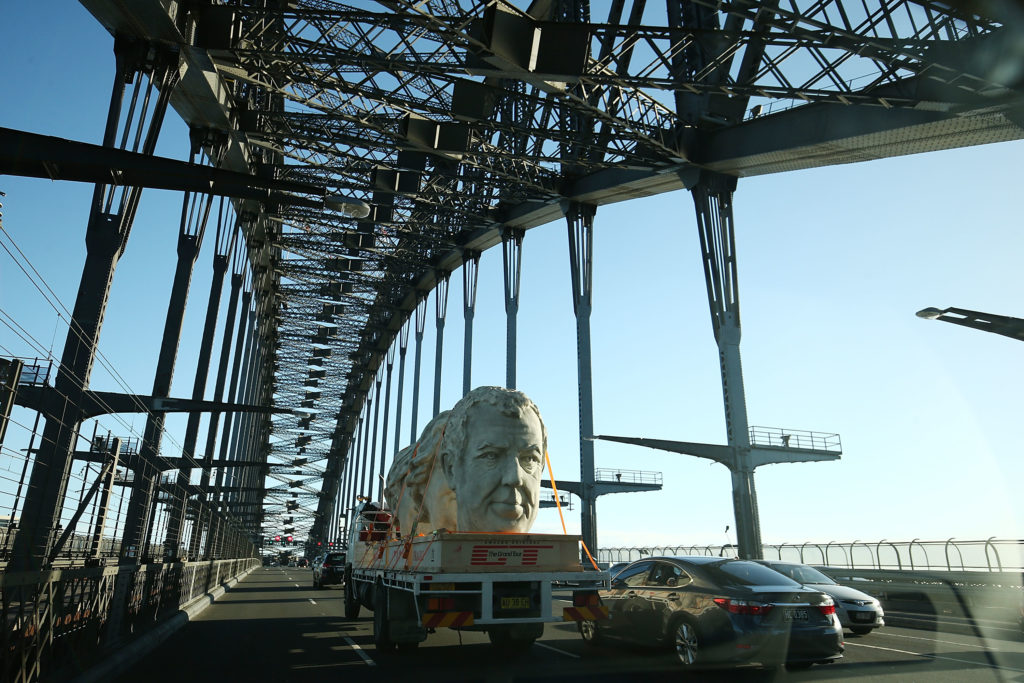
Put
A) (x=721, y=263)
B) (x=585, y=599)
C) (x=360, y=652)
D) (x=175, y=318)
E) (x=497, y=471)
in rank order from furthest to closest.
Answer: (x=721, y=263) < (x=175, y=318) < (x=360, y=652) < (x=497, y=471) < (x=585, y=599)

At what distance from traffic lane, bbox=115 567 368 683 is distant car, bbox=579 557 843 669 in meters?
3.80

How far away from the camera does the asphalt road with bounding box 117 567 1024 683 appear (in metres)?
8.07

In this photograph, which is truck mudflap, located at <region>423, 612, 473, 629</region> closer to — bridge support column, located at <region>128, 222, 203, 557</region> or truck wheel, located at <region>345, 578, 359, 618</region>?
truck wheel, located at <region>345, 578, 359, 618</region>

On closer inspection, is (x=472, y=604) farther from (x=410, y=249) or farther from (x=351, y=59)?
(x=410, y=249)

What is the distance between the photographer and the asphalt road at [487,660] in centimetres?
807

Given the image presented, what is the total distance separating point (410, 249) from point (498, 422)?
1432 inches

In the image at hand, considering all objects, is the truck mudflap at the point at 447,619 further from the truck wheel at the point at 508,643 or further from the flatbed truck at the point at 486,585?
the truck wheel at the point at 508,643

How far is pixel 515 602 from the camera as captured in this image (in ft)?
27.9

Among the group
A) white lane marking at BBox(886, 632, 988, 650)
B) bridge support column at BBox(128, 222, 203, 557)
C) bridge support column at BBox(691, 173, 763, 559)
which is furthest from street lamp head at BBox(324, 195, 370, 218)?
bridge support column at BBox(691, 173, 763, 559)

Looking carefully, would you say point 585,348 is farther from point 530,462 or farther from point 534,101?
point 530,462

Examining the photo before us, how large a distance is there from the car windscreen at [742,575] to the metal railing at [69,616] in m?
6.89

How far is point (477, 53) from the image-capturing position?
789 inches

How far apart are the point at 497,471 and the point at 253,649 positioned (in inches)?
182

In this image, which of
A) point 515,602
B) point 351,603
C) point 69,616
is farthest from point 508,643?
point 351,603
